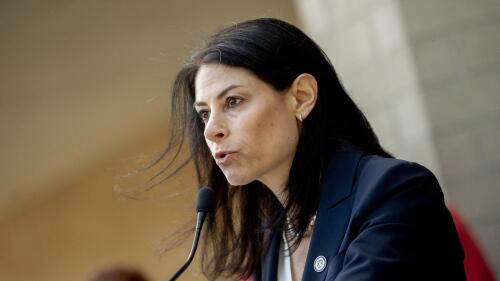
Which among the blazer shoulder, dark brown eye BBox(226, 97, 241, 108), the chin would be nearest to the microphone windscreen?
the chin

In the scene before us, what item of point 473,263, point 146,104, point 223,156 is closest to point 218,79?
point 223,156

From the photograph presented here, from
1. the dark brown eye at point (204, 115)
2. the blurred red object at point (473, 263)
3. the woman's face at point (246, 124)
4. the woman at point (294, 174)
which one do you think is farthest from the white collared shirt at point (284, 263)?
the blurred red object at point (473, 263)

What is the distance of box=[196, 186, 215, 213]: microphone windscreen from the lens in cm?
224

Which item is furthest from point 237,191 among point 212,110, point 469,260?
point 469,260

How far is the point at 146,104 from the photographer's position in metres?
6.14

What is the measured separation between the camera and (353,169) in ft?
7.27

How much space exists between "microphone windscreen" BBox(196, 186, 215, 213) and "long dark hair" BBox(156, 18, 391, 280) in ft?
0.66

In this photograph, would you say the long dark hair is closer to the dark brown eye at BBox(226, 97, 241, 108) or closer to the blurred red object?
the dark brown eye at BBox(226, 97, 241, 108)

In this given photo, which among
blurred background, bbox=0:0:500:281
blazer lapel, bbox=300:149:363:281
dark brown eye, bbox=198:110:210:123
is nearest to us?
blazer lapel, bbox=300:149:363:281

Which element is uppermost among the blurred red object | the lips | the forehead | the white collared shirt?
the forehead

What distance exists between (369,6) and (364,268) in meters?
2.31

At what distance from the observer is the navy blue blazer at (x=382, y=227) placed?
1927mm

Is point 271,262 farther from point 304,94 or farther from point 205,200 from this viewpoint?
point 304,94

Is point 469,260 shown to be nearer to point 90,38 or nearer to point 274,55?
point 274,55
